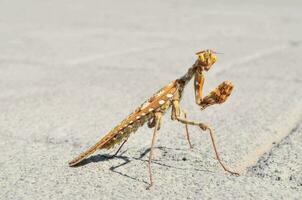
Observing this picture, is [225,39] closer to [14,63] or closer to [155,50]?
[155,50]

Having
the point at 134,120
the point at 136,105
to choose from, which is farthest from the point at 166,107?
the point at 136,105

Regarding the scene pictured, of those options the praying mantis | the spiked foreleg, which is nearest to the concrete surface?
the praying mantis

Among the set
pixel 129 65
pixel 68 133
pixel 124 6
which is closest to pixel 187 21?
pixel 124 6

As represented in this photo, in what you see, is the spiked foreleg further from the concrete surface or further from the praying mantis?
the concrete surface

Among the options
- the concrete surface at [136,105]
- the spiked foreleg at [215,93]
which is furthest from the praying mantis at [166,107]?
the concrete surface at [136,105]

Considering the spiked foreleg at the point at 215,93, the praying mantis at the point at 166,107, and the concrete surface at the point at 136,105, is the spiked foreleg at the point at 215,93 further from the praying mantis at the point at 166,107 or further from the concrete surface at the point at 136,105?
the concrete surface at the point at 136,105
